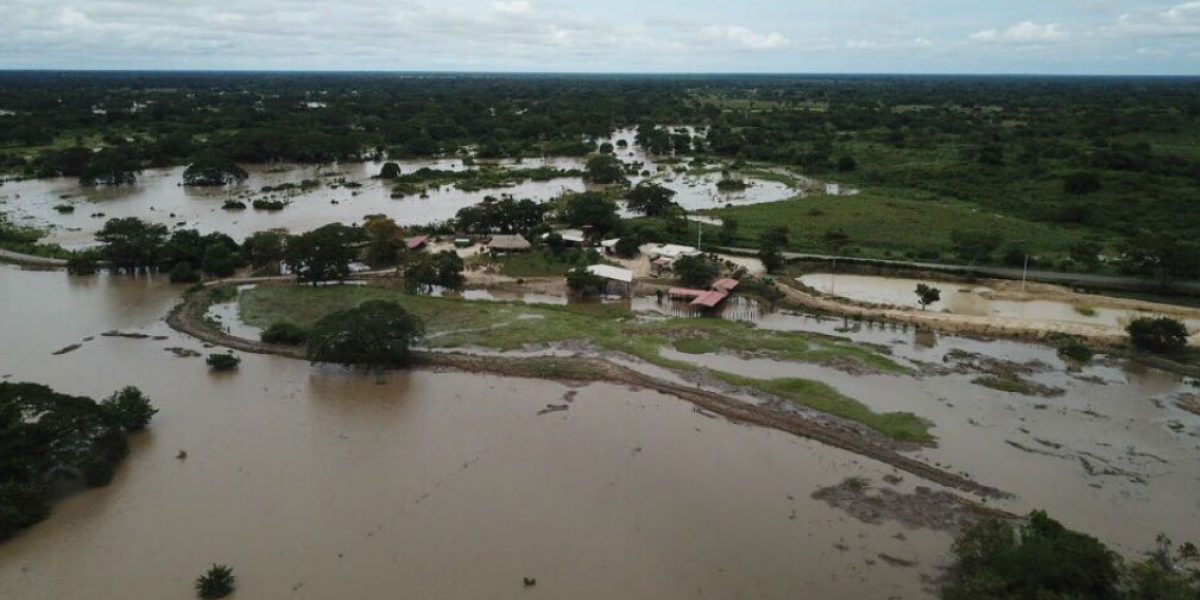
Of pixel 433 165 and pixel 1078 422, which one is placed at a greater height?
pixel 433 165

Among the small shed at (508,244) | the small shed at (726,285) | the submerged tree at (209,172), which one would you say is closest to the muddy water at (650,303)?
the small shed at (726,285)

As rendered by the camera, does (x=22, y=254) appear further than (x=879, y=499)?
Yes

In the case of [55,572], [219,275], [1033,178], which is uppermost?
[1033,178]

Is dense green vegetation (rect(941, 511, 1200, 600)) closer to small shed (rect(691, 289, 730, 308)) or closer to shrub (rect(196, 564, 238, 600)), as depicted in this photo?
shrub (rect(196, 564, 238, 600))

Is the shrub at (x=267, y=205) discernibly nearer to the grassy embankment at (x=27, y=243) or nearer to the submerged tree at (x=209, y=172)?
the submerged tree at (x=209, y=172)

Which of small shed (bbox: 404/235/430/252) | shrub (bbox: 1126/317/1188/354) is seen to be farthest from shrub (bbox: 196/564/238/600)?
shrub (bbox: 1126/317/1188/354)

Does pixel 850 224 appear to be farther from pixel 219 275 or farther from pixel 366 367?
pixel 219 275

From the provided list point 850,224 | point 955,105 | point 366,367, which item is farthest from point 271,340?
point 955,105
